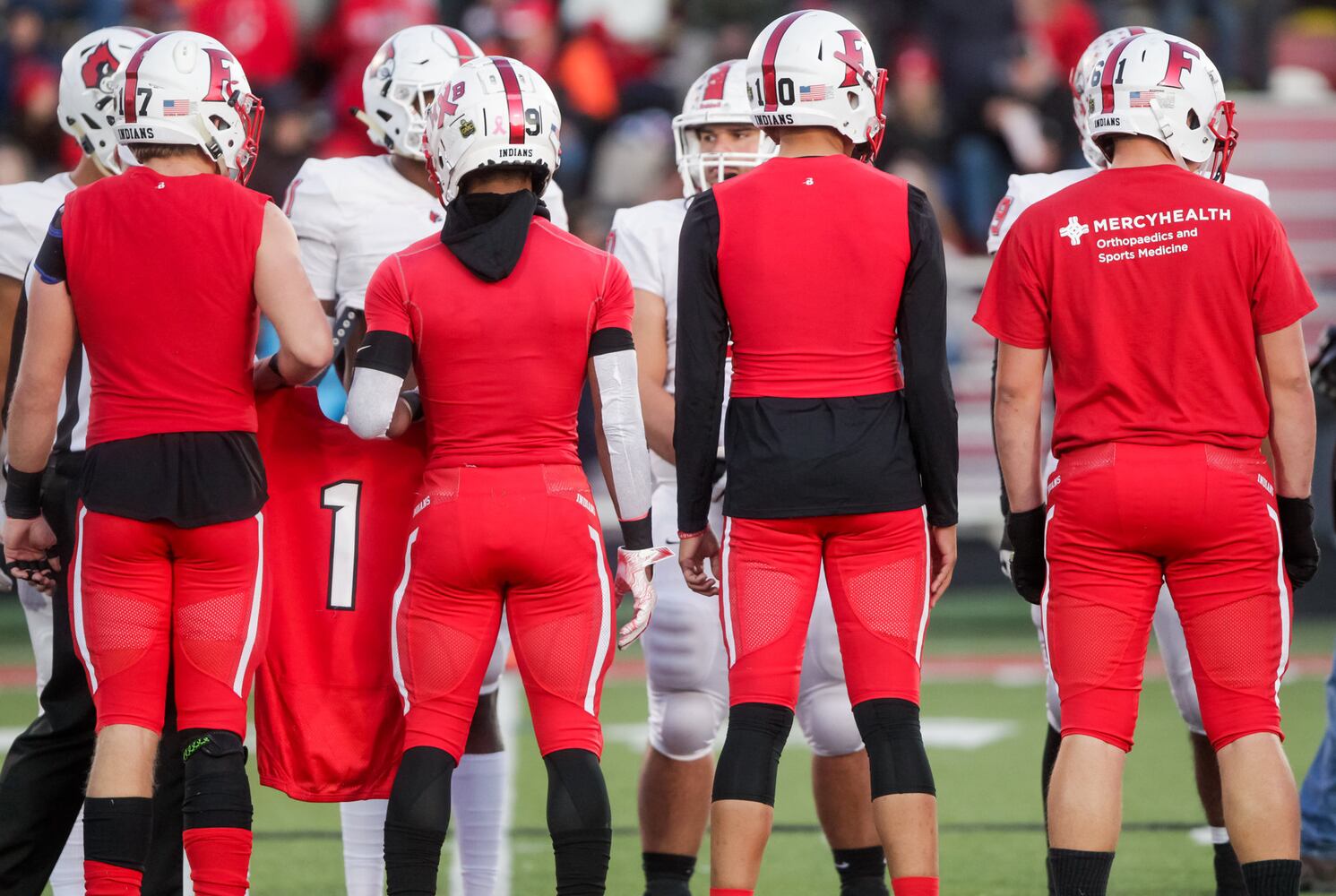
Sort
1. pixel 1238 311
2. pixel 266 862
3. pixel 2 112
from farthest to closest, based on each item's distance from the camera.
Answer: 1. pixel 2 112
2. pixel 266 862
3. pixel 1238 311

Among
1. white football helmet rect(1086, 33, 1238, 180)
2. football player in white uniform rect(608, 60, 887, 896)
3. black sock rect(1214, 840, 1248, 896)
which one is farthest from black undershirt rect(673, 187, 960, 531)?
black sock rect(1214, 840, 1248, 896)

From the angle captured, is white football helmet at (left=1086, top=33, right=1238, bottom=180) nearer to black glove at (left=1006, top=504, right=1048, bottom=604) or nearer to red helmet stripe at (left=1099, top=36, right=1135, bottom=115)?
red helmet stripe at (left=1099, top=36, right=1135, bottom=115)

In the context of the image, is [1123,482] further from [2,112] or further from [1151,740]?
[2,112]

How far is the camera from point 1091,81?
4148 mm

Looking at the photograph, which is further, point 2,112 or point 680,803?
point 2,112

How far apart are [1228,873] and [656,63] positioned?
989 centimetres

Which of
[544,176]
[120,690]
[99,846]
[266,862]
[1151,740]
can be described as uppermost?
[544,176]

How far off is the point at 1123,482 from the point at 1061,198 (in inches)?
24.6

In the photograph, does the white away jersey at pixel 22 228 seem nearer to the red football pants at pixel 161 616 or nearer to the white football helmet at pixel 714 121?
the red football pants at pixel 161 616

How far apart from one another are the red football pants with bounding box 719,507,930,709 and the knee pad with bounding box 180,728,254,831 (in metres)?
1.10

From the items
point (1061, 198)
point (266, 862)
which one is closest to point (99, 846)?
point (266, 862)

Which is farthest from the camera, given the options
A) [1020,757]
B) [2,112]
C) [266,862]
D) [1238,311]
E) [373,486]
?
[2,112]

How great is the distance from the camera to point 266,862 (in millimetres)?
5859

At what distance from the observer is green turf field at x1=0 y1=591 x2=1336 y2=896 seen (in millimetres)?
5574
